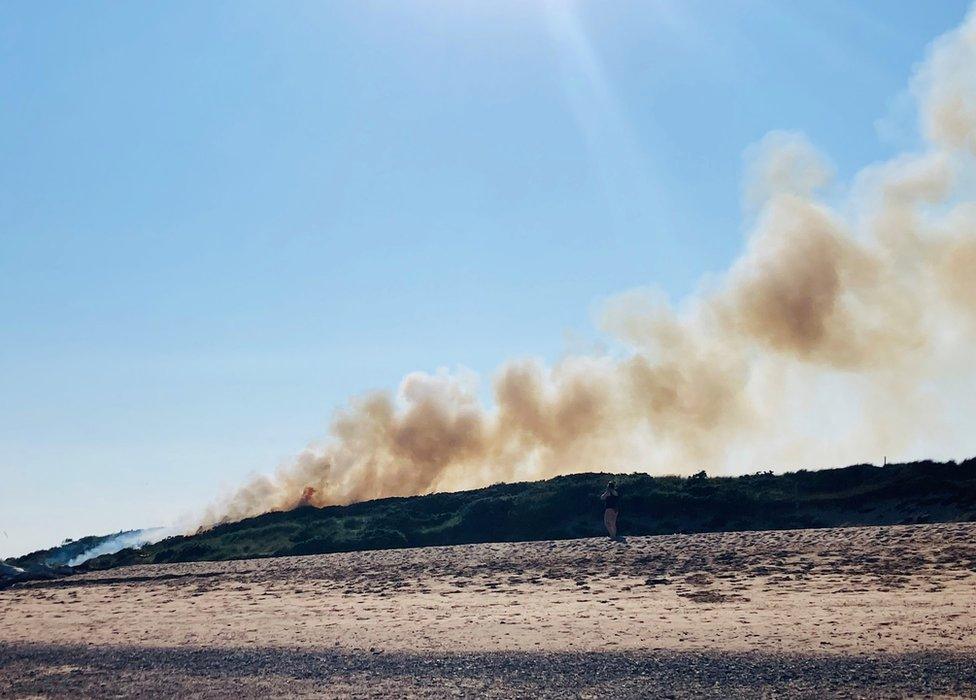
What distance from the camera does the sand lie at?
55.5ft

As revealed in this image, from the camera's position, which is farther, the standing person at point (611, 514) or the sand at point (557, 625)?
the standing person at point (611, 514)

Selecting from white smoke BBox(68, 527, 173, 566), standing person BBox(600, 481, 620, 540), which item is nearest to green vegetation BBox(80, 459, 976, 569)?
standing person BBox(600, 481, 620, 540)

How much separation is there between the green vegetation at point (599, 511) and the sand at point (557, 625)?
4199 millimetres

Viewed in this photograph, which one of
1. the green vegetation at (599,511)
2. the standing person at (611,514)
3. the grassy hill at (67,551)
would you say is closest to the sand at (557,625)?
the standing person at (611,514)

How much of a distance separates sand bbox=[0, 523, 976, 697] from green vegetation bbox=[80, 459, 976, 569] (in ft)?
13.8

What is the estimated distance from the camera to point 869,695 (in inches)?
587

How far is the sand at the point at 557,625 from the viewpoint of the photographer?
16906 millimetres

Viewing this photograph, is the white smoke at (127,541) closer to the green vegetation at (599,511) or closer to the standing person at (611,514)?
the green vegetation at (599,511)

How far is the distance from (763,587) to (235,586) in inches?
712

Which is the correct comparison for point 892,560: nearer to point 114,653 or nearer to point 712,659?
point 712,659

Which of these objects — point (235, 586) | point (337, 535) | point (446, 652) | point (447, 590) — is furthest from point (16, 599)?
point (446, 652)

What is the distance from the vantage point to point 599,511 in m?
39.6

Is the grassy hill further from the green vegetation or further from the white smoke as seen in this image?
the green vegetation

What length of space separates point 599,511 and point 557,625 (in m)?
18.6
